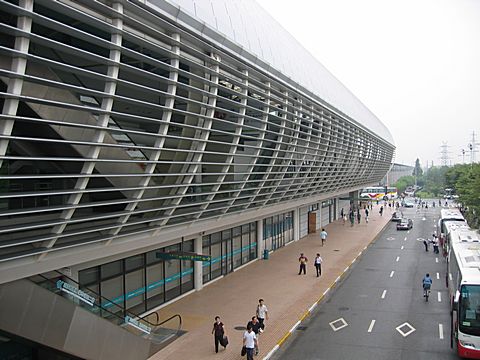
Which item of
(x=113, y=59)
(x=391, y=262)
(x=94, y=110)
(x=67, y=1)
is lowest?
(x=391, y=262)

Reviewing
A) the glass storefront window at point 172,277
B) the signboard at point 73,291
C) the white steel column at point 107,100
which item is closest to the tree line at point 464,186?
the glass storefront window at point 172,277

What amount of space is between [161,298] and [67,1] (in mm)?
12425

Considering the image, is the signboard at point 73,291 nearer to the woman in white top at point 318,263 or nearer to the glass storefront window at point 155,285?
the glass storefront window at point 155,285

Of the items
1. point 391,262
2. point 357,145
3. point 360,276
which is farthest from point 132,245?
point 357,145

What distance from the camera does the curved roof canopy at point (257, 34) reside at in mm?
13492

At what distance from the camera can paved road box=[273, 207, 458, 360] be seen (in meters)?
14.2

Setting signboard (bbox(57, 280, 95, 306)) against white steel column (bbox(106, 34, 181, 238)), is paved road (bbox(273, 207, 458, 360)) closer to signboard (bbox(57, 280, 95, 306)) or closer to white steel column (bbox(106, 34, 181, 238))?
signboard (bbox(57, 280, 95, 306))

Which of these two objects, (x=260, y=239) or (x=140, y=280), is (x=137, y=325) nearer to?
(x=140, y=280)

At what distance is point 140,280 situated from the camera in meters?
17.2

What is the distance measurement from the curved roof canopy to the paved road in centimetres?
997

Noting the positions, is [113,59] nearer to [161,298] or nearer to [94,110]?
[94,110]

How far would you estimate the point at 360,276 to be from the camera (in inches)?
989

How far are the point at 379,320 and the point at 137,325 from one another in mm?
9097

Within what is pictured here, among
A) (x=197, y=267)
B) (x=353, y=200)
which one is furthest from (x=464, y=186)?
(x=197, y=267)
